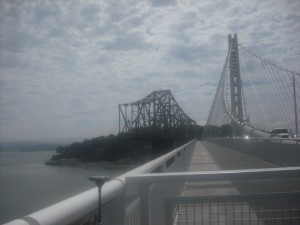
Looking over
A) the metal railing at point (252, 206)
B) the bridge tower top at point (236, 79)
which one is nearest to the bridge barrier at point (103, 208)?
the metal railing at point (252, 206)

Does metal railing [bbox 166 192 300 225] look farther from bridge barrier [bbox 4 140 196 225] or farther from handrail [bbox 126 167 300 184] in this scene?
bridge barrier [bbox 4 140 196 225]

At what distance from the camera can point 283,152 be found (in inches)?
639

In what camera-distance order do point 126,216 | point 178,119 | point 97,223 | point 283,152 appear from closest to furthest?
point 97,223, point 126,216, point 283,152, point 178,119

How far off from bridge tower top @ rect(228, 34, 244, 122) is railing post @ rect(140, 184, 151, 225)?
40.0 m

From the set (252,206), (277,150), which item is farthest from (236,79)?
(252,206)

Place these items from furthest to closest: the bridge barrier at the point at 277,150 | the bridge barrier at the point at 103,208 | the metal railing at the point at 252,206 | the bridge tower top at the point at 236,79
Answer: the bridge tower top at the point at 236,79
the bridge barrier at the point at 277,150
the metal railing at the point at 252,206
the bridge barrier at the point at 103,208

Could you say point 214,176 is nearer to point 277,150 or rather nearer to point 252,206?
point 252,206

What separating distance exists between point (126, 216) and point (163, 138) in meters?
90.9

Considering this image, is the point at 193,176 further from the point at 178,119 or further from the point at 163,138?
the point at 178,119

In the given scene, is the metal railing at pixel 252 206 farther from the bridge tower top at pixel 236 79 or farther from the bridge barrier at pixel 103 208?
the bridge tower top at pixel 236 79

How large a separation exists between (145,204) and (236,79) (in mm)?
43424

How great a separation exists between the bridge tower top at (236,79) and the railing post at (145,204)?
3999 cm

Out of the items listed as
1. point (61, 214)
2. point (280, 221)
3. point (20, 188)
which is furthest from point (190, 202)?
point (20, 188)

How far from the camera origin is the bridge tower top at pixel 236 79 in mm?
43656
